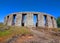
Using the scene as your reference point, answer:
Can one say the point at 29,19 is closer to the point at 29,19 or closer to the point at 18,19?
the point at 29,19

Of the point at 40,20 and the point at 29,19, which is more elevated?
the point at 29,19

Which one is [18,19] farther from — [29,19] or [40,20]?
[40,20]

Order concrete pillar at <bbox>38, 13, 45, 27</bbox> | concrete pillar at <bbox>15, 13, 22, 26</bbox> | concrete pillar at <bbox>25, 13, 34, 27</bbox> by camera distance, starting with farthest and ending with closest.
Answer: concrete pillar at <bbox>15, 13, 22, 26</bbox>
concrete pillar at <bbox>38, 13, 45, 27</bbox>
concrete pillar at <bbox>25, 13, 34, 27</bbox>

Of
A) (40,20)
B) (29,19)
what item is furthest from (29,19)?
(40,20)

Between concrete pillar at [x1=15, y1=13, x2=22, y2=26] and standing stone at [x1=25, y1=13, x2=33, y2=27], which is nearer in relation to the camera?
standing stone at [x1=25, y1=13, x2=33, y2=27]

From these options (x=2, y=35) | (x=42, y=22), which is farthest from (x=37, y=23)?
(x=2, y=35)

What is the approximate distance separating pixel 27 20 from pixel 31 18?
4.56 ft

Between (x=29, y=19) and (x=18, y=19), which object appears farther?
(x=18, y=19)

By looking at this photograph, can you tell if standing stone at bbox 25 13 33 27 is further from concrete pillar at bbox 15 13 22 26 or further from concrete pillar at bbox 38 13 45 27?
concrete pillar at bbox 38 13 45 27

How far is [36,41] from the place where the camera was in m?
12.7

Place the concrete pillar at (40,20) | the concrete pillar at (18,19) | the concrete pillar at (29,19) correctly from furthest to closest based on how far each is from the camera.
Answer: the concrete pillar at (18,19) < the concrete pillar at (40,20) < the concrete pillar at (29,19)

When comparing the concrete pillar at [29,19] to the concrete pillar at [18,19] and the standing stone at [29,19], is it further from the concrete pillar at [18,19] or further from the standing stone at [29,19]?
the concrete pillar at [18,19]

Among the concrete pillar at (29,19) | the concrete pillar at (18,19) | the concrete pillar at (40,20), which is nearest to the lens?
the concrete pillar at (29,19)

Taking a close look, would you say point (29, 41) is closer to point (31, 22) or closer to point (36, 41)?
point (36, 41)
